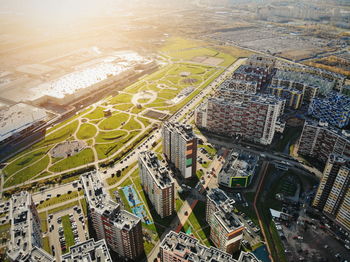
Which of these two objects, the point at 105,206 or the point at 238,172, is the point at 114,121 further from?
the point at 105,206

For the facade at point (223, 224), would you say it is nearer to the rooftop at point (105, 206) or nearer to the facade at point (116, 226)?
the facade at point (116, 226)

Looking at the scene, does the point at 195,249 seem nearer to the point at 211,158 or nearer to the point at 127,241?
the point at 127,241

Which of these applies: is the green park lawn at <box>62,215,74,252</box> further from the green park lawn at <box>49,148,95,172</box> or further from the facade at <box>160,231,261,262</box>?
the facade at <box>160,231,261,262</box>

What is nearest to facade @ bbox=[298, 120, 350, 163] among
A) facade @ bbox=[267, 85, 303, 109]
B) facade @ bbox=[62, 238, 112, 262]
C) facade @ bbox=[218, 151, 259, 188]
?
facade @ bbox=[218, 151, 259, 188]

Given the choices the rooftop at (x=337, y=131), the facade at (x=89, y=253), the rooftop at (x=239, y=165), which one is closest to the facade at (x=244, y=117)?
the rooftop at (x=337, y=131)

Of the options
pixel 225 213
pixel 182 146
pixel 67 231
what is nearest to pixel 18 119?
pixel 67 231

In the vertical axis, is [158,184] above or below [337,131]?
below

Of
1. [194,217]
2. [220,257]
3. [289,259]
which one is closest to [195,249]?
[220,257]
